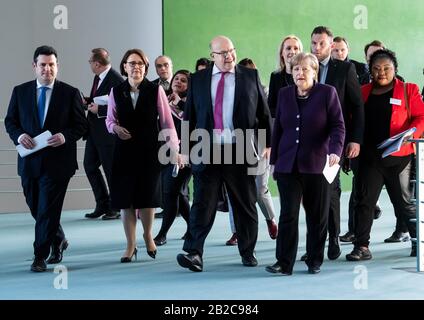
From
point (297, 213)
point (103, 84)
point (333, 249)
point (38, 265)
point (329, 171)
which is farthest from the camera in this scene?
point (103, 84)

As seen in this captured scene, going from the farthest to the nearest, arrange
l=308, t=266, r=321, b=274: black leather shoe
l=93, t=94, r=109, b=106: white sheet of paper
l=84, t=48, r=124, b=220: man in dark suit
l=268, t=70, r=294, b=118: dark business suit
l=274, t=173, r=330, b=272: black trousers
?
l=84, t=48, r=124, b=220: man in dark suit < l=93, t=94, r=109, b=106: white sheet of paper < l=268, t=70, r=294, b=118: dark business suit < l=308, t=266, r=321, b=274: black leather shoe < l=274, t=173, r=330, b=272: black trousers

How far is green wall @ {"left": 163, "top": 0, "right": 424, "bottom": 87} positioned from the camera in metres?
11.8

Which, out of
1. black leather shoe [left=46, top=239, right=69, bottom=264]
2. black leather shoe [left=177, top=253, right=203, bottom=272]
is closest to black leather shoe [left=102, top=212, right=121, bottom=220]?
black leather shoe [left=46, top=239, right=69, bottom=264]

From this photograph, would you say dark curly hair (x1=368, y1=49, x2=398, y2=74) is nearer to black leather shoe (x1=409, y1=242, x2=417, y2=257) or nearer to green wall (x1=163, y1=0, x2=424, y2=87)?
black leather shoe (x1=409, y1=242, x2=417, y2=257)

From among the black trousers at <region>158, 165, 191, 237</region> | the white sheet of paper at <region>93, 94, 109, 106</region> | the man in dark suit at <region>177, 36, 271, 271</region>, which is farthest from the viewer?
the white sheet of paper at <region>93, 94, 109, 106</region>

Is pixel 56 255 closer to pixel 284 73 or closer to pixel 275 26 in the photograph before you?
pixel 284 73

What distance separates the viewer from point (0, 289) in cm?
604

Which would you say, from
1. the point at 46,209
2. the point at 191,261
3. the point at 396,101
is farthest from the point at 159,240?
the point at 396,101

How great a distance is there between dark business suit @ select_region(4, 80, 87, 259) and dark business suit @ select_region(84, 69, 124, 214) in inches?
102

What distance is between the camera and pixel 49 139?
6602 mm

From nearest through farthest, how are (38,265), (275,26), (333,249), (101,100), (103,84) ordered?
(38,265), (333,249), (101,100), (103,84), (275,26)

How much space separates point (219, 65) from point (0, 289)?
7.13ft

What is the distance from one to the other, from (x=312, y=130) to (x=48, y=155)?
1871 mm

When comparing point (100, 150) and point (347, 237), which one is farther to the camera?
point (100, 150)
